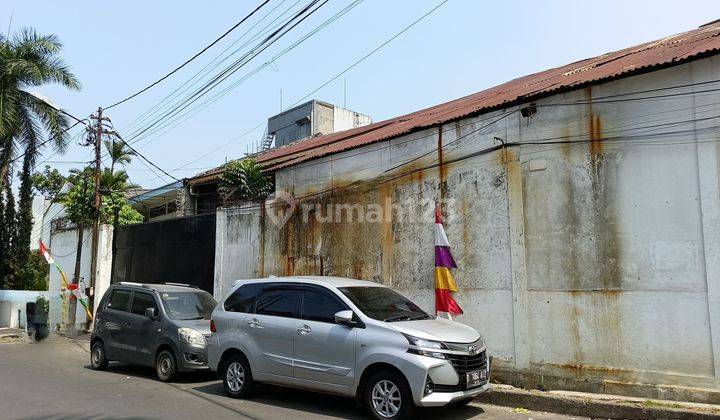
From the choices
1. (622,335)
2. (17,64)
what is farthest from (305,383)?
(17,64)

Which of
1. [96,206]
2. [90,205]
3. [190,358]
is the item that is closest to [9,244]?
[90,205]

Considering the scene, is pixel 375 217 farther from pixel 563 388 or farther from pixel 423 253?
pixel 563 388

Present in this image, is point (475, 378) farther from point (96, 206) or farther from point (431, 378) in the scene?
point (96, 206)

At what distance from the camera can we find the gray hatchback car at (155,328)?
9625 millimetres

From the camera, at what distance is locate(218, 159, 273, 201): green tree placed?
1395cm

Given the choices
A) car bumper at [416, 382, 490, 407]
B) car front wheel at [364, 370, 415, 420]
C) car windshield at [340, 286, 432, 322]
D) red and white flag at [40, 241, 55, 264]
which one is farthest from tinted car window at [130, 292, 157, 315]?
red and white flag at [40, 241, 55, 264]

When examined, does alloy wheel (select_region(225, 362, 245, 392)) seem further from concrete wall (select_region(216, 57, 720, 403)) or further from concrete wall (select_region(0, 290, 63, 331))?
concrete wall (select_region(0, 290, 63, 331))

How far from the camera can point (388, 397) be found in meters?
6.50

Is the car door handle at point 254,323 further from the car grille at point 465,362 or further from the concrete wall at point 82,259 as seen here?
the concrete wall at point 82,259

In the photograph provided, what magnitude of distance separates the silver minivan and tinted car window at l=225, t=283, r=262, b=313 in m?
0.02

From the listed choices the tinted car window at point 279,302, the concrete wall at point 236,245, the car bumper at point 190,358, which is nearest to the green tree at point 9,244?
the concrete wall at point 236,245

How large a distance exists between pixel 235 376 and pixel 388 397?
109 inches

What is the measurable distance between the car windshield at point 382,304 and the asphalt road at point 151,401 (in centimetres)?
126

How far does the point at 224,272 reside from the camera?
47.3ft
